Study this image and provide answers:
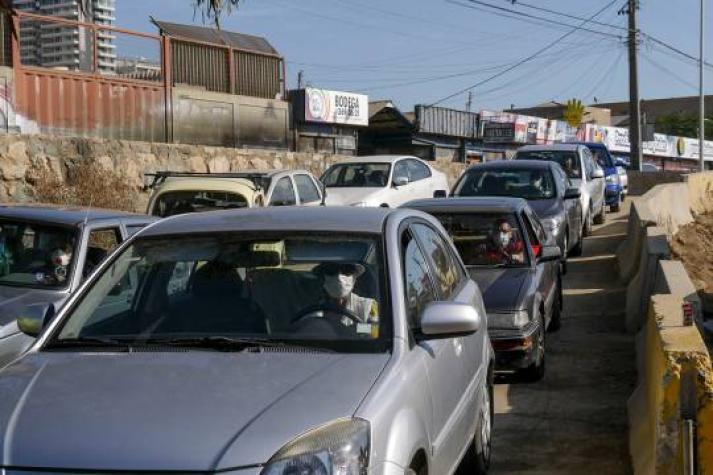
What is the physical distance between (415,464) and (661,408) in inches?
64.9

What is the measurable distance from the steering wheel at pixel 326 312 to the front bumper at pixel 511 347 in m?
3.74

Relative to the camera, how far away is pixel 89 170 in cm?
1630

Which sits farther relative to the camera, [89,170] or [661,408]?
[89,170]

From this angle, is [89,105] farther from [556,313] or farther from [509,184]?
[556,313]

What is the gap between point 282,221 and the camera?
473 cm

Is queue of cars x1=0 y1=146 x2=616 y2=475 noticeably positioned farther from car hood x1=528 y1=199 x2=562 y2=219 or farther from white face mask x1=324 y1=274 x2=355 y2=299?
car hood x1=528 y1=199 x2=562 y2=219

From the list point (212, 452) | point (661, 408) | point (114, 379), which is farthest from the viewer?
point (661, 408)

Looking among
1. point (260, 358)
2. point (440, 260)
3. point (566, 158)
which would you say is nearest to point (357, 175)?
point (566, 158)

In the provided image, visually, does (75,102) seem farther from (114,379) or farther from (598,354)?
(114,379)

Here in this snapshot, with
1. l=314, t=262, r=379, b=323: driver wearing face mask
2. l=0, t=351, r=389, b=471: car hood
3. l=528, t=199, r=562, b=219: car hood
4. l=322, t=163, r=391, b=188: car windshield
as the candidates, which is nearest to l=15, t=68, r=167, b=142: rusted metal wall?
l=322, t=163, r=391, b=188: car windshield

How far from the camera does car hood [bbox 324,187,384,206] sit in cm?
1654

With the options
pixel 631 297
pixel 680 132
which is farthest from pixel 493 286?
pixel 680 132

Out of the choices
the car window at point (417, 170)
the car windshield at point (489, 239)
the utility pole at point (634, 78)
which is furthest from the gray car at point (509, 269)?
the utility pole at point (634, 78)

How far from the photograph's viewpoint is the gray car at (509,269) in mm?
7859
